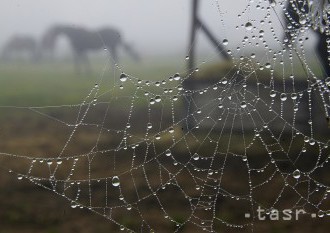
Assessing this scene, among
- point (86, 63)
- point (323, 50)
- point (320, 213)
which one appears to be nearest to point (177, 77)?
point (86, 63)

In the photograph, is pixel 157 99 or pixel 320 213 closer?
pixel 157 99

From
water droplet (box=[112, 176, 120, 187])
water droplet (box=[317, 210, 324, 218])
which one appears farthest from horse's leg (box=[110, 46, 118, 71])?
water droplet (box=[317, 210, 324, 218])

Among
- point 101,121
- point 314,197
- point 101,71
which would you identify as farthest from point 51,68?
point 314,197

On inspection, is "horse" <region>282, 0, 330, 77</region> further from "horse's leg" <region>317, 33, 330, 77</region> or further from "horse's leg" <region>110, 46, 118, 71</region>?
"horse's leg" <region>110, 46, 118, 71</region>

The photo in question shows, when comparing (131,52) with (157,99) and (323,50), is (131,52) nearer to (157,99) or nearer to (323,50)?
(157,99)

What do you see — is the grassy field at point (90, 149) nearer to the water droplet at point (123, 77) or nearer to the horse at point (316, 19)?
the water droplet at point (123, 77)

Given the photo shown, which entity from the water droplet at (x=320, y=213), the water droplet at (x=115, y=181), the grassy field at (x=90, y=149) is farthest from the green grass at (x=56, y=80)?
the water droplet at (x=320, y=213)
